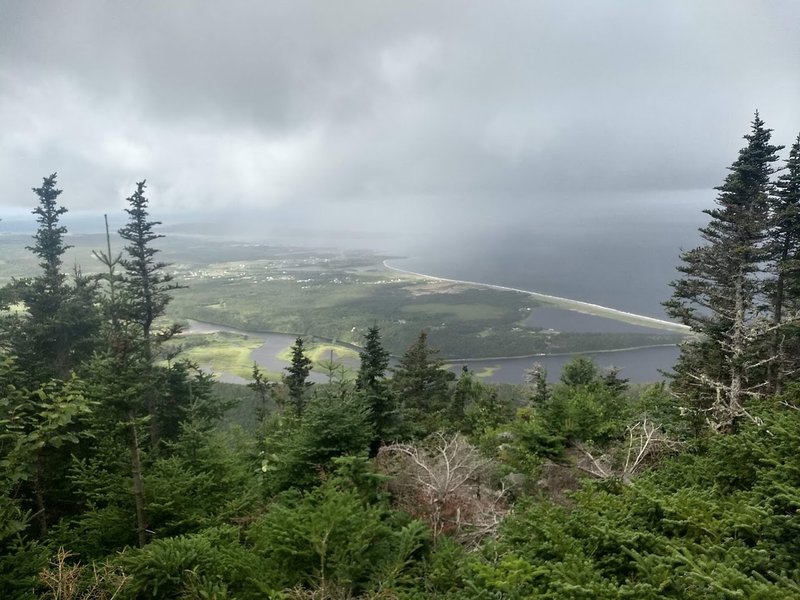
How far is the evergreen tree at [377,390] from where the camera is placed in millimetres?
18688

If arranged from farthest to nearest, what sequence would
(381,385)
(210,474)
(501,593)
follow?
(381,385) → (210,474) → (501,593)

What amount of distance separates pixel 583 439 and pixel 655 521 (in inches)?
468

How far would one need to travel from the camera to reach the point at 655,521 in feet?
23.5

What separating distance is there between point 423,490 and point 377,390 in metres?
Answer: 7.88

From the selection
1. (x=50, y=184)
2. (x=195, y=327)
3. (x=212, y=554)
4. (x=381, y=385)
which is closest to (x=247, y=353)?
(x=195, y=327)

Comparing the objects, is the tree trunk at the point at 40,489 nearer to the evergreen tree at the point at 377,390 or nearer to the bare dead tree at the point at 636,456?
the evergreen tree at the point at 377,390

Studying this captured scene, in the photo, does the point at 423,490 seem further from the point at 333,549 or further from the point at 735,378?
the point at 735,378

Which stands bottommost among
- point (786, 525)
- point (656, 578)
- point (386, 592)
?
point (386, 592)

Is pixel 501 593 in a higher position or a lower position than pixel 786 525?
lower

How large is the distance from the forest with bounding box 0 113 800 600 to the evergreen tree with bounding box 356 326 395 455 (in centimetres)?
14

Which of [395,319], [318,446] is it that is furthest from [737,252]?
[395,319]

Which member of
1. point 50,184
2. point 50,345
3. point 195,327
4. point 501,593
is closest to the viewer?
point 501,593

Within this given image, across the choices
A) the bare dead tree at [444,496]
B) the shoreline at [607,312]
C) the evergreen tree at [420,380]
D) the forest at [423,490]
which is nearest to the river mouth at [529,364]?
the shoreline at [607,312]

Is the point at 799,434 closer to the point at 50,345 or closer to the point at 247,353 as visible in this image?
the point at 50,345
